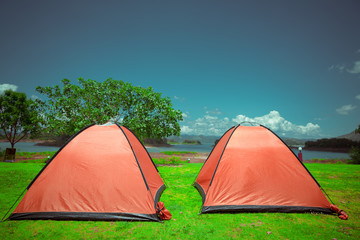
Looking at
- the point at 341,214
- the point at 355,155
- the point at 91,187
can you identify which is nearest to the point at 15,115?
the point at 91,187

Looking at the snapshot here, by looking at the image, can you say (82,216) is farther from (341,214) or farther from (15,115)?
(15,115)

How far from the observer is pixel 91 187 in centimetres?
→ 489

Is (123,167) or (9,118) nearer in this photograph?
(123,167)

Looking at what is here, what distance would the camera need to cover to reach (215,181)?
18.2ft

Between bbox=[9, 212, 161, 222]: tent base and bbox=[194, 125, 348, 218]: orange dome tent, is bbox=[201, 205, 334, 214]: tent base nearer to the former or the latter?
bbox=[194, 125, 348, 218]: orange dome tent

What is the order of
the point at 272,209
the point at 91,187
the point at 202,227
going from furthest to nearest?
the point at 272,209 < the point at 91,187 < the point at 202,227

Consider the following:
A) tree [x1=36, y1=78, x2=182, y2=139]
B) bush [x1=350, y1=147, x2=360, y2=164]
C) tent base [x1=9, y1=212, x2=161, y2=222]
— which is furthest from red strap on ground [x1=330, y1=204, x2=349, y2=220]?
bush [x1=350, y1=147, x2=360, y2=164]

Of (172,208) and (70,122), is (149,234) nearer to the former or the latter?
(172,208)

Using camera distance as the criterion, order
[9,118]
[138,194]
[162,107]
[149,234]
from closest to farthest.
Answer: [149,234] < [138,194] < [162,107] < [9,118]

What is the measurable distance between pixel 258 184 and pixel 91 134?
514 centimetres

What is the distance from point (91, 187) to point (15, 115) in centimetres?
2247

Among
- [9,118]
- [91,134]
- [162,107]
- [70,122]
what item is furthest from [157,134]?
[9,118]

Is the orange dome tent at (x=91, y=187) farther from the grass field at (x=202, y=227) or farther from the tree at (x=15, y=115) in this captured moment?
the tree at (x=15, y=115)

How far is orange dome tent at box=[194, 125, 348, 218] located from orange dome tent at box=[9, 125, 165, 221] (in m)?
1.88
